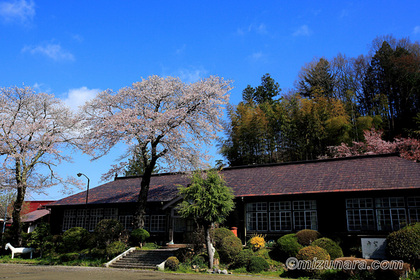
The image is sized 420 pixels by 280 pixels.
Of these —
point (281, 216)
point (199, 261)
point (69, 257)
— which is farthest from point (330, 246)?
point (69, 257)

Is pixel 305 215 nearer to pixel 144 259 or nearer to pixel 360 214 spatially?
pixel 360 214

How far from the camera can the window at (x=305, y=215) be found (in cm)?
2012

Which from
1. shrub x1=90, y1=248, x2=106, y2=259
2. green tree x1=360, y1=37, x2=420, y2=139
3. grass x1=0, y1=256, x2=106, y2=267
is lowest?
grass x1=0, y1=256, x2=106, y2=267

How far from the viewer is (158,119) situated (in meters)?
22.4

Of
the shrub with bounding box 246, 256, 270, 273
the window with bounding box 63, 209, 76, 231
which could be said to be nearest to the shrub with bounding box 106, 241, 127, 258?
the shrub with bounding box 246, 256, 270, 273

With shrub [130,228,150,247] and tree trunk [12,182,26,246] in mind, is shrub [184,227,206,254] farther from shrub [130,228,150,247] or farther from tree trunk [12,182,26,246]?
tree trunk [12,182,26,246]

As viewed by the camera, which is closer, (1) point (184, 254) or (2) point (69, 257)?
(1) point (184, 254)

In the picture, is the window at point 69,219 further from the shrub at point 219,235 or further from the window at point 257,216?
the window at point 257,216

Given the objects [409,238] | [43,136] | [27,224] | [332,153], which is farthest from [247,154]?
[27,224]

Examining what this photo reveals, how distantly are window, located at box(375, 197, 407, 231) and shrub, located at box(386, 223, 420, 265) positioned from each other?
14.1 ft

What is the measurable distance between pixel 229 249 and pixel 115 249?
6785mm

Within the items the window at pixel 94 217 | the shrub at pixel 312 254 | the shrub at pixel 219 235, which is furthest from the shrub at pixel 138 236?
the shrub at pixel 312 254

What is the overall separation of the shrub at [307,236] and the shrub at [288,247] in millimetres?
279

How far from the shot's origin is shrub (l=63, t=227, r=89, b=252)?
22.5 meters
